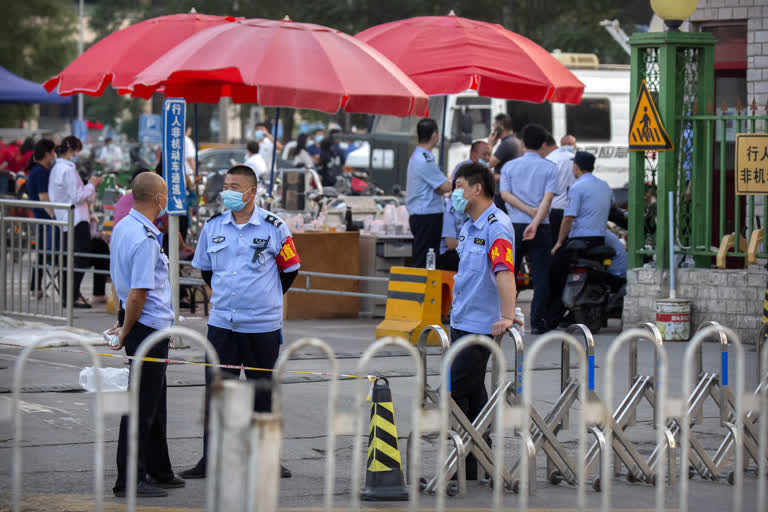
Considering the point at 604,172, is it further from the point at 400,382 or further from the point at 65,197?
the point at 400,382

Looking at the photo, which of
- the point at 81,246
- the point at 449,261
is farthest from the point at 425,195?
the point at 81,246

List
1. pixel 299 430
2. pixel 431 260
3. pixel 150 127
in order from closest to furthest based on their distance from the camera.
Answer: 1. pixel 299 430
2. pixel 431 260
3. pixel 150 127

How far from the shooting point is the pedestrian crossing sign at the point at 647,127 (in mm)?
12094

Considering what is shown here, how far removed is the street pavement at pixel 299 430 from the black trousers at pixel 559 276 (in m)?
0.50

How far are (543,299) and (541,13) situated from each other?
84.3 feet

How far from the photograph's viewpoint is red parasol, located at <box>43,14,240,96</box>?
46.2 feet

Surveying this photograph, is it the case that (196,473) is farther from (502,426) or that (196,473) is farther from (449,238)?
(449,238)

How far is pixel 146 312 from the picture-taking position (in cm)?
669

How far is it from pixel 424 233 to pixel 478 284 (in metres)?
5.62

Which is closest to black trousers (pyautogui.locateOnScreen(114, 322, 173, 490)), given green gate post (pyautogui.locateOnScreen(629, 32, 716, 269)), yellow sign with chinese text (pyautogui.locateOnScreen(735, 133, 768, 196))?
yellow sign with chinese text (pyautogui.locateOnScreen(735, 133, 768, 196))

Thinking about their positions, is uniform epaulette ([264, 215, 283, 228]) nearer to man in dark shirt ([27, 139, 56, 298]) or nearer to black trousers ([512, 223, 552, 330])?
black trousers ([512, 223, 552, 330])

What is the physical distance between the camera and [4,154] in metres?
28.8

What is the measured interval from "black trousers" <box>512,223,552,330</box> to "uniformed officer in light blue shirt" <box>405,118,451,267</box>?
0.83 metres

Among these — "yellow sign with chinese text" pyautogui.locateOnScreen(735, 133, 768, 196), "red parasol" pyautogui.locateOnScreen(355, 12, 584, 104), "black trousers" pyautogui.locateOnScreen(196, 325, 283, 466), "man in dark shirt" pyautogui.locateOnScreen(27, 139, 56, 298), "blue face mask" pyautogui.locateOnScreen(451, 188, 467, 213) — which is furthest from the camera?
"man in dark shirt" pyautogui.locateOnScreen(27, 139, 56, 298)
